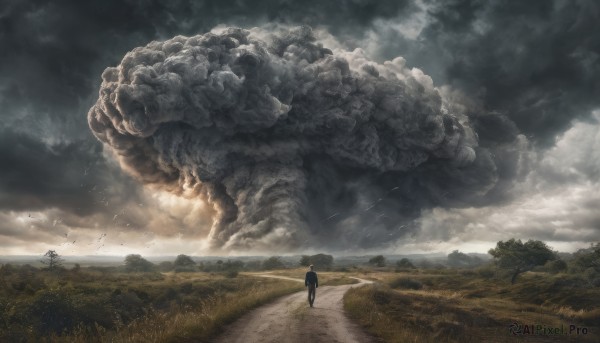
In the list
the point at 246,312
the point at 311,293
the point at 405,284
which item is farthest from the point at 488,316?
the point at 405,284

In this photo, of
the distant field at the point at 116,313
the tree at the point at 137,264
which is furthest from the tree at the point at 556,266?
the tree at the point at 137,264

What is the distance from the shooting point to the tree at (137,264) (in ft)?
304

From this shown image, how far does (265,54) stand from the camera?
85625mm

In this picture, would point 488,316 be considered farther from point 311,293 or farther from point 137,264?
point 137,264

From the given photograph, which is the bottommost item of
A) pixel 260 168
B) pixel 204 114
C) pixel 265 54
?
pixel 260 168

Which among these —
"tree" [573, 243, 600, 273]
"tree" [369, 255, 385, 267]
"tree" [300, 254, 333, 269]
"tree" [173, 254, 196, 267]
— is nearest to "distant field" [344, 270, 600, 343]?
"tree" [573, 243, 600, 273]

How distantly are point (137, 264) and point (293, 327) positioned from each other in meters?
90.4

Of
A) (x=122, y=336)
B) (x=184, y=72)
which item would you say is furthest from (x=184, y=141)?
(x=122, y=336)

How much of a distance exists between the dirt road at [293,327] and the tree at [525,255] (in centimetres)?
5502

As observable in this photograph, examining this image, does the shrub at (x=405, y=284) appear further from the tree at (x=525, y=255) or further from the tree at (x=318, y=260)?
the tree at (x=318, y=260)

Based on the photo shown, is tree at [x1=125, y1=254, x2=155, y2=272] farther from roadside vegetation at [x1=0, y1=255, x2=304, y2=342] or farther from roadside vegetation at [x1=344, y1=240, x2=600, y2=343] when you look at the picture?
roadside vegetation at [x1=344, y1=240, x2=600, y2=343]

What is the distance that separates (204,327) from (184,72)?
70303 millimetres

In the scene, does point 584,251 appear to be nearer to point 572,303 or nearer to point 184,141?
point 572,303

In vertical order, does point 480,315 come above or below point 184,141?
below
